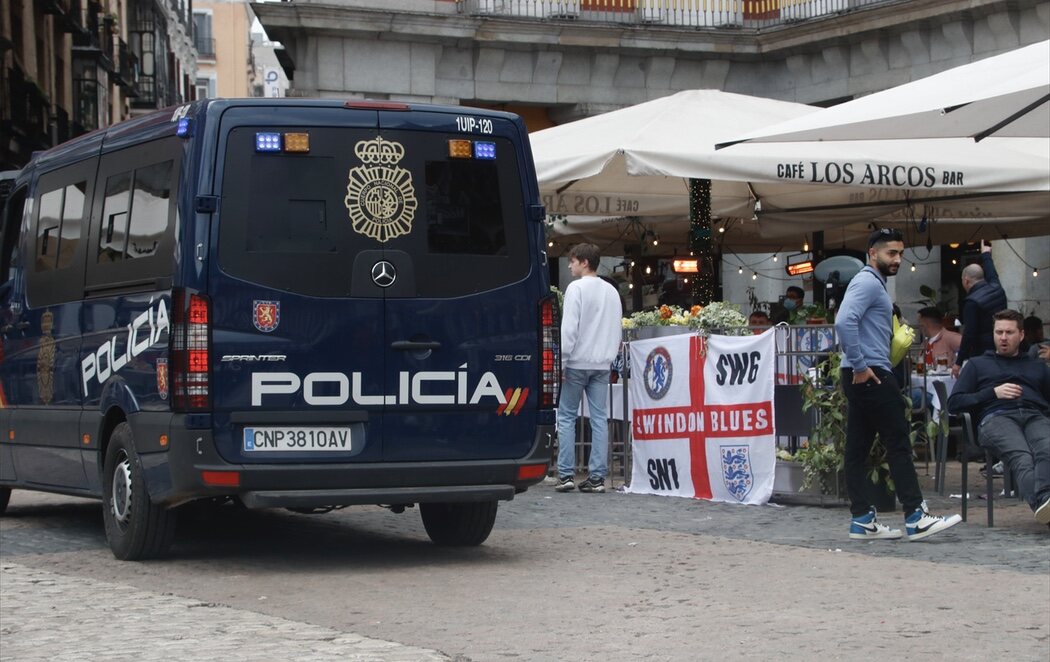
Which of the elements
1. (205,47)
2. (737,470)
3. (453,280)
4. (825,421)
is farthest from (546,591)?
(205,47)

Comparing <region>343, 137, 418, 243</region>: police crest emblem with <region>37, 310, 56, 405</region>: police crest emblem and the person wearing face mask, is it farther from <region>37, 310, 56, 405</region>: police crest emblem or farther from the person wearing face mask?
the person wearing face mask

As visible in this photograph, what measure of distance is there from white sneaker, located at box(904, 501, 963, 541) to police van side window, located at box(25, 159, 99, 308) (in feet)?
16.3

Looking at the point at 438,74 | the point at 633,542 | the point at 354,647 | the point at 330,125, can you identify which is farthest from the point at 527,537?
the point at 438,74

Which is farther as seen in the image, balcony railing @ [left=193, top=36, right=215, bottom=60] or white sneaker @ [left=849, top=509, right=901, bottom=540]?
balcony railing @ [left=193, top=36, right=215, bottom=60]

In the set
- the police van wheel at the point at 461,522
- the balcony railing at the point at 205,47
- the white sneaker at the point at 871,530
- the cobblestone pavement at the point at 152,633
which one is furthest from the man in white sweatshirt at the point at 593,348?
the balcony railing at the point at 205,47

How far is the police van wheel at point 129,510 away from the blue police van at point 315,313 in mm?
14

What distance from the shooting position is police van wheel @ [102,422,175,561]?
8.84m

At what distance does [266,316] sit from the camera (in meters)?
8.38

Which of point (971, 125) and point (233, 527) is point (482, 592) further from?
point (971, 125)

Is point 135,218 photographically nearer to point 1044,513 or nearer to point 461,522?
point 461,522

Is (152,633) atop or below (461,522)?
below

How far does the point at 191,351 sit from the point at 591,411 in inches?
195

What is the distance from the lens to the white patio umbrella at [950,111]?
9568mm

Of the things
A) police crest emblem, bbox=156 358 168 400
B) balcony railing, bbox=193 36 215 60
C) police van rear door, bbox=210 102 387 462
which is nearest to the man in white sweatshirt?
police van rear door, bbox=210 102 387 462
